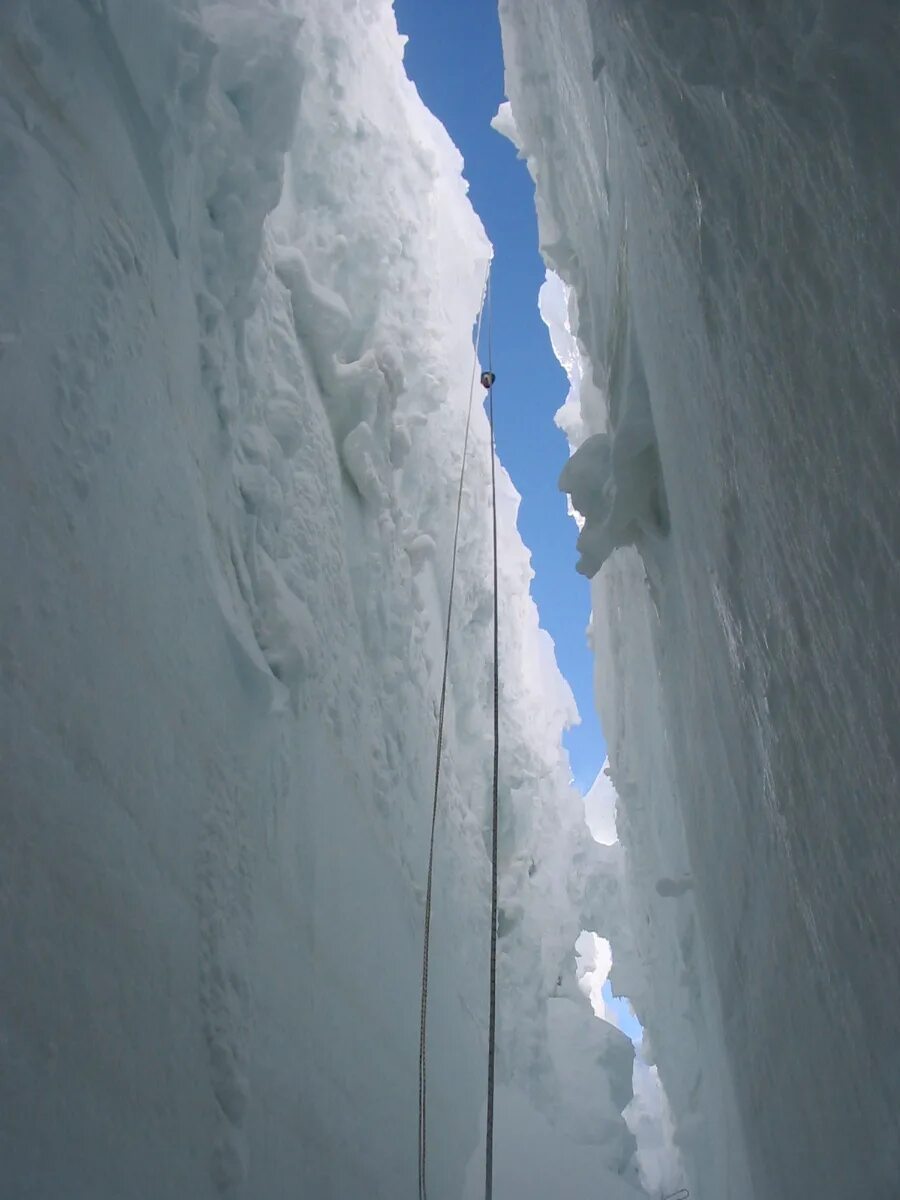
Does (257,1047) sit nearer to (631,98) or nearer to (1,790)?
(1,790)

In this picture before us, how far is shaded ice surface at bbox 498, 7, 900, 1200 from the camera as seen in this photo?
1.23m

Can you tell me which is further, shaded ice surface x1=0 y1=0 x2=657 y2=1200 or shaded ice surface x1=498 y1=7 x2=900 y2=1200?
shaded ice surface x1=0 y1=0 x2=657 y2=1200

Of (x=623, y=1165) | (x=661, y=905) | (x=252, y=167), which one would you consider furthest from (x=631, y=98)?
(x=623, y=1165)

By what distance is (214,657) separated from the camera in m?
2.63

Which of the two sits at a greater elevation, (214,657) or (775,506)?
(214,657)

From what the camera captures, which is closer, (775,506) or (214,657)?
(775,506)

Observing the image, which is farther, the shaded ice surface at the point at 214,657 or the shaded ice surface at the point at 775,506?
the shaded ice surface at the point at 214,657

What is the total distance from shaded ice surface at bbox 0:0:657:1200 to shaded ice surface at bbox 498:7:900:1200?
119 centimetres

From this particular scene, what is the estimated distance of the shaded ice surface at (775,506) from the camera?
1.23 meters

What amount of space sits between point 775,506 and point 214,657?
5.10 ft

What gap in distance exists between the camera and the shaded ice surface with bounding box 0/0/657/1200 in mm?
1833

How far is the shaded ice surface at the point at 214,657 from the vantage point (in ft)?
6.01

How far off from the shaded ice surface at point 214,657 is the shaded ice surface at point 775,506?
3.91 ft

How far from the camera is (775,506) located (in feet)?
5.64
